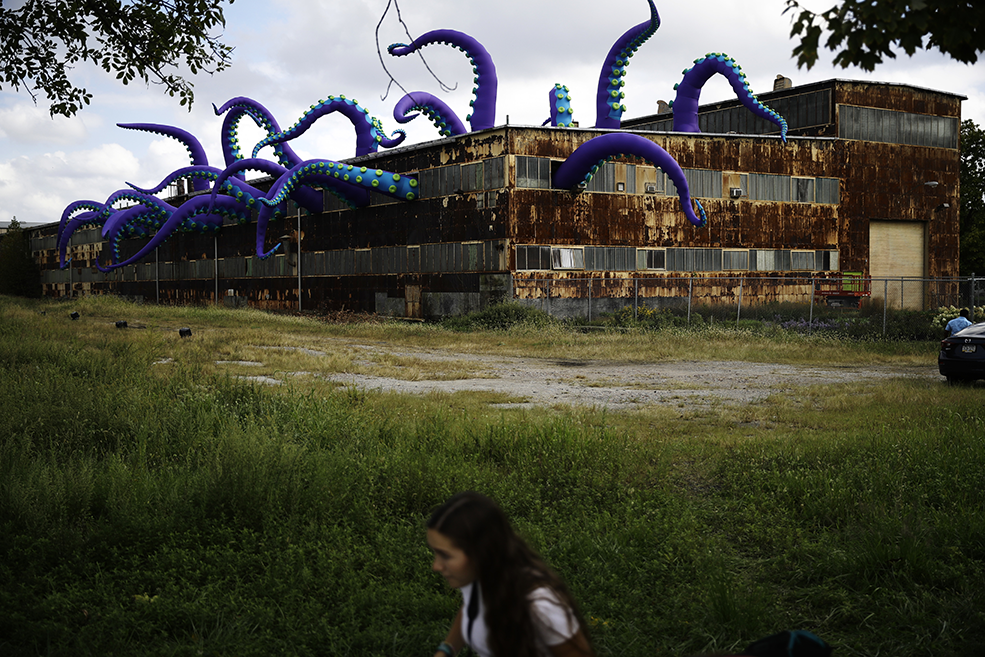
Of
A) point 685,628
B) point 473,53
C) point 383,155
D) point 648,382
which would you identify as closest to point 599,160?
point 473,53

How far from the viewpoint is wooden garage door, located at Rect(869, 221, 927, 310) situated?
3734 centimetres

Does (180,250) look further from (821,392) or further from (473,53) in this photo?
(821,392)

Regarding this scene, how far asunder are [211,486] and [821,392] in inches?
413

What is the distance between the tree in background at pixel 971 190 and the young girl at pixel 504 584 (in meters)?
59.2

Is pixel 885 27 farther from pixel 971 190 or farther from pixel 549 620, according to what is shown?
pixel 971 190

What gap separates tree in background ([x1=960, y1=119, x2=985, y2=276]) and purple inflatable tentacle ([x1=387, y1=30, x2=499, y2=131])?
126ft

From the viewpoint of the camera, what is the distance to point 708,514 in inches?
262

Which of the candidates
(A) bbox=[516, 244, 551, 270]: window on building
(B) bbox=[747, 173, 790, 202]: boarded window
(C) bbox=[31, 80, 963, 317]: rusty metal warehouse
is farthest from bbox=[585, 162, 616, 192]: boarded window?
(B) bbox=[747, 173, 790, 202]: boarded window

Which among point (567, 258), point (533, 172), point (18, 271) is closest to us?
point (533, 172)

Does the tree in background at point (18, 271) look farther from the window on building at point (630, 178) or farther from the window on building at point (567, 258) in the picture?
the window on building at point (630, 178)

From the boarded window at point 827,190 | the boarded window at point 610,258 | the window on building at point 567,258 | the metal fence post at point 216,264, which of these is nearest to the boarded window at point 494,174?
the window on building at point 567,258

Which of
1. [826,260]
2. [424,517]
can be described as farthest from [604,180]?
[424,517]

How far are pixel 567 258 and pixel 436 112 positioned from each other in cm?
809

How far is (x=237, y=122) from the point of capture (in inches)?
1570
